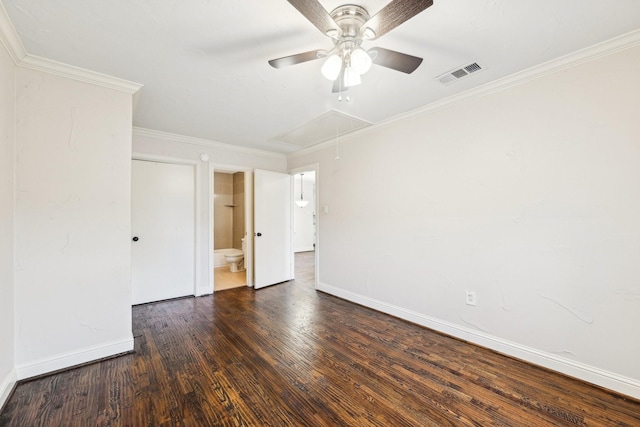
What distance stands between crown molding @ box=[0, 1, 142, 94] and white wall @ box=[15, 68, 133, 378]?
4 cm

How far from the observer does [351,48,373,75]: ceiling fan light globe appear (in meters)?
1.42

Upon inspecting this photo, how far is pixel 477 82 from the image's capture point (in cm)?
236

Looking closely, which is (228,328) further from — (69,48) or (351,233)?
(69,48)

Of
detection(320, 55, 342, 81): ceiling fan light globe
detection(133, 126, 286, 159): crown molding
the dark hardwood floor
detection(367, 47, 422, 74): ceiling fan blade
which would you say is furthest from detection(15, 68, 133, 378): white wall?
detection(367, 47, 422, 74): ceiling fan blade

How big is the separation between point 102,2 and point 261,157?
3.31 meters

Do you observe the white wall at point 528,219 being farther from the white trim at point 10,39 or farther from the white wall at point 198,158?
the white trim at point 10,39

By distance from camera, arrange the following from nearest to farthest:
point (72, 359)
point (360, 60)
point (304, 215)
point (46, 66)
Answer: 1. point (360, 60)
2. point (46, 66)
3. point (72, 359)
4. point (304, 215)

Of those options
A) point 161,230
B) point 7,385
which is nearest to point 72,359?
point 7,385

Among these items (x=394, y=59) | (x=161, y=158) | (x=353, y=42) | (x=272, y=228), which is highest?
(x=353, y=42)

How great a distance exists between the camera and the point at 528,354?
219 cm

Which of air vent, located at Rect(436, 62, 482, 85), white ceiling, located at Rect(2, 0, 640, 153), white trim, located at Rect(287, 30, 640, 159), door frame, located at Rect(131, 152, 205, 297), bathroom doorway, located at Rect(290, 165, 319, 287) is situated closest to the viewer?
white ceiling, located at Rect(2, 0, 640, 153)

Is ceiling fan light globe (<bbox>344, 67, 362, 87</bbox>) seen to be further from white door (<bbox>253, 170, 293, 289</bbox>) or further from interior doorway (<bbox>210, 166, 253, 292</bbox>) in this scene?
interior doorway (<bbox>210, 166, 253, 292</bbox>)

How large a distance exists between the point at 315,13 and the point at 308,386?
233 cm

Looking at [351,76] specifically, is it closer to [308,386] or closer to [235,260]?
[308,386]
